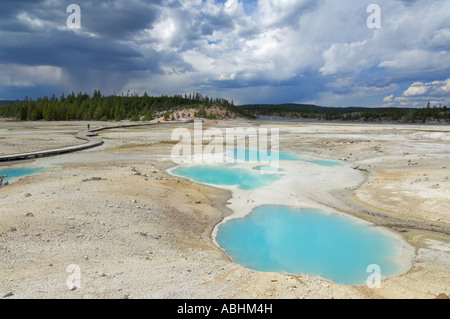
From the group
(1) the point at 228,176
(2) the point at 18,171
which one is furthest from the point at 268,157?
(2) the point at 18,171

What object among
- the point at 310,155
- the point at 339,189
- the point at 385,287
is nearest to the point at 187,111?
the point at 310,155

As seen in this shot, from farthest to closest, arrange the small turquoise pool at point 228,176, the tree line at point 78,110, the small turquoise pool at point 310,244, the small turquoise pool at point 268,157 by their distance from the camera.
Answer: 1. the tree line at point 78,110
2. the small turquoise pool at point 268,157
3. the small turquoise pool at point 228,176
4. the small turquoise pool at point 310,244

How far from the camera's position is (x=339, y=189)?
15555mm

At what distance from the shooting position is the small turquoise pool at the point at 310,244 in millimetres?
7805

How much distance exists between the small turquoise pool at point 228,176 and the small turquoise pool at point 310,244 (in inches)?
188

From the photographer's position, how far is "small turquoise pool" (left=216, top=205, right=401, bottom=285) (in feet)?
25.6

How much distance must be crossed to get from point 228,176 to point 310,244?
998 cm

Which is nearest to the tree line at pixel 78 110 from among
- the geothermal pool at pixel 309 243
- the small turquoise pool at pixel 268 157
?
the small turquoise pool at pixel 268 157

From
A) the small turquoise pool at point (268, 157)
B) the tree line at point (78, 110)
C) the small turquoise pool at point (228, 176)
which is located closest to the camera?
the small turquoise pool at point (228, 176)

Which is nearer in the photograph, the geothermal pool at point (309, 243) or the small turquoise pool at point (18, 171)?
the geothermal pool at point (309, 243)

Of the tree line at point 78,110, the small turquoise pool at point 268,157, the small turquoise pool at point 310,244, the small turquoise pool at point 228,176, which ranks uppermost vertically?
the tree line at point 78,110

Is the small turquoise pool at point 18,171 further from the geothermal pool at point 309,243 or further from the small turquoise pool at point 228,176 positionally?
the geothermal pool at point 309,243

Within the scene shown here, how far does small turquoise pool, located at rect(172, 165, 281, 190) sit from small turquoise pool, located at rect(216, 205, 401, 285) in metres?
4.77

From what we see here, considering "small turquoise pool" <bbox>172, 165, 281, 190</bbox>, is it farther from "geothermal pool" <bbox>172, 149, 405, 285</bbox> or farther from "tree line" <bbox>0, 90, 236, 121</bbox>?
"tree line" <bbox>0, 90, 236, 121</bbox>
